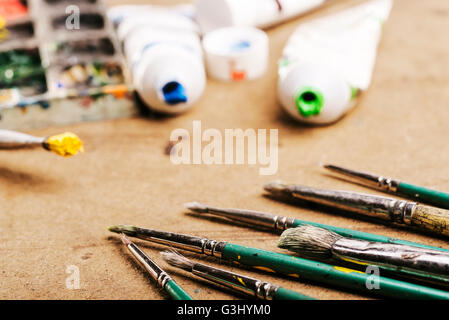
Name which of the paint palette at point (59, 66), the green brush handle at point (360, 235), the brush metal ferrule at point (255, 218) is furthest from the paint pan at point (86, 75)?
the green brush handle at point (360, 235)

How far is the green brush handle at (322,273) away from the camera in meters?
0.53

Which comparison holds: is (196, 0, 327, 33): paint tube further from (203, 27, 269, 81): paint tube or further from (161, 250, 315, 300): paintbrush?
(161, 250, 315, 300): paintbrush

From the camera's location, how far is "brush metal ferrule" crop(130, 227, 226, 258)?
0.63m

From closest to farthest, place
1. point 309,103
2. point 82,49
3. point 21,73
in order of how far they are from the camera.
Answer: point 309,103 < point 21,73 < point 82,49

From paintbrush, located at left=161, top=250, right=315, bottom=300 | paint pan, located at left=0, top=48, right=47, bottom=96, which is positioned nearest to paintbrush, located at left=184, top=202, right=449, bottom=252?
paintbrush, located at left=161, top=250, right=315, bottom=300

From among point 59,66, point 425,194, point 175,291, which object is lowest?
point 175,291

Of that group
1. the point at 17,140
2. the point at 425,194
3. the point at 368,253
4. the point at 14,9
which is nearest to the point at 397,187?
the point at 425,194

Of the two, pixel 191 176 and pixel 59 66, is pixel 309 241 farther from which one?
pixel 59 66

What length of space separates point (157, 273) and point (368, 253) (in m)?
0.24

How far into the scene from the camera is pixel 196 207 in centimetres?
74

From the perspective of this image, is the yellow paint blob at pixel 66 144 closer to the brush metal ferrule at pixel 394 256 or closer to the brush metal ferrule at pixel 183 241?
the brush metal ferrule at pixel 183 241

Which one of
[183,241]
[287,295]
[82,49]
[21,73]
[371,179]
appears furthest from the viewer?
[82,49]

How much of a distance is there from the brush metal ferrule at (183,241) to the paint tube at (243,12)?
70cm

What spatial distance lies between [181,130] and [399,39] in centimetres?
60
